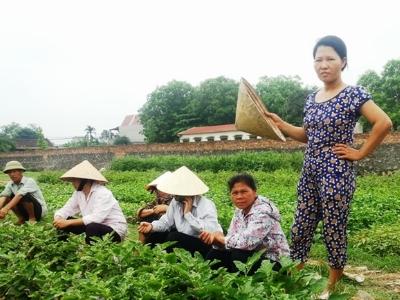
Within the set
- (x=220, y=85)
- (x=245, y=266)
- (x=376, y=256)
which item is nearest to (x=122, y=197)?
(x=376, y=256)

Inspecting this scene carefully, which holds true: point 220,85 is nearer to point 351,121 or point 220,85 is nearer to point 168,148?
point 168,148

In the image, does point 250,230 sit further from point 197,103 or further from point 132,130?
point 132,130

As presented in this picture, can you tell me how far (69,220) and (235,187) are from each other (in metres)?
1.99

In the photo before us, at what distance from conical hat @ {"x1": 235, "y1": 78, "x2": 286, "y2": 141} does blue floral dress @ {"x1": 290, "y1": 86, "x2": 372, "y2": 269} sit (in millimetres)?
246

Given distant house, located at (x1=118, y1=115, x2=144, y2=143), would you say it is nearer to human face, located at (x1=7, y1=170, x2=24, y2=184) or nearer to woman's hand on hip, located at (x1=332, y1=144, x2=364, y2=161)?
human face, located at (x1=7, y1=170, x2=24, y2=184)

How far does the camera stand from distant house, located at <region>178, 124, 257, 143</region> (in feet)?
129

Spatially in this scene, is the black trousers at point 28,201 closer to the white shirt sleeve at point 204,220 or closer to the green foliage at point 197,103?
the white shirt sleeve at point 204,220

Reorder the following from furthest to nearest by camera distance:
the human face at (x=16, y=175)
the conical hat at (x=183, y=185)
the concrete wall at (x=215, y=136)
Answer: the concrete wall at (x=215, y=136) < the human face at (x=16, y=175) < the conical hat at (x=183, y=185)

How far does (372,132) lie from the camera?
3.16 meters

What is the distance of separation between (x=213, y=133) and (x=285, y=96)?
7.39 meters

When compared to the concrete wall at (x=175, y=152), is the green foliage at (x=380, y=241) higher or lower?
lower

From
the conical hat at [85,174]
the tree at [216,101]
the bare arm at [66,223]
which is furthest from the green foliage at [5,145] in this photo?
the bare arm at [66,223]

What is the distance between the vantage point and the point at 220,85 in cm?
4266

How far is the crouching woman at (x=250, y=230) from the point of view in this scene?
340 cm
